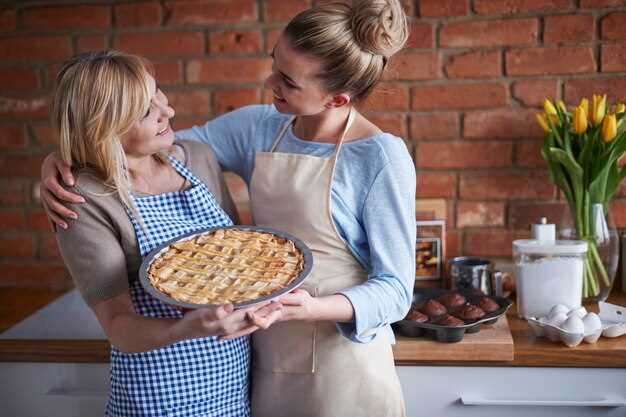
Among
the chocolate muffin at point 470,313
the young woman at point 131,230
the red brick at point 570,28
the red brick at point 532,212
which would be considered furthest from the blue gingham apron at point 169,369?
the red brick at point 570,28

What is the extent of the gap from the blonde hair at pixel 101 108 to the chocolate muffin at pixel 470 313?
834mm

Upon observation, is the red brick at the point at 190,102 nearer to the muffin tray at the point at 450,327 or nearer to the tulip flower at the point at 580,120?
the muffin tray at the point at 450,327

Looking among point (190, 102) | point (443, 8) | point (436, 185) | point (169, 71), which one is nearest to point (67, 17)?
point (169, 71)

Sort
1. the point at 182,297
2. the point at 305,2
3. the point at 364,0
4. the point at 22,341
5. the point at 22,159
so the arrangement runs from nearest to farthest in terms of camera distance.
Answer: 1. the point at 182,297
2. the point at 364,0
3. the point at 22,341
4. the point at 305,2
5. the point at 22,159

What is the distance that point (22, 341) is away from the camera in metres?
1.78

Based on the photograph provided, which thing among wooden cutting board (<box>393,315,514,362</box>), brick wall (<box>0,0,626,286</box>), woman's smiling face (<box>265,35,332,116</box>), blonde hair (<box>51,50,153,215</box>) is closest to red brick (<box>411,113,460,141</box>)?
brick wall (<box>0,0,626,286</box>)

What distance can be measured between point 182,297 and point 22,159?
53.3 inches

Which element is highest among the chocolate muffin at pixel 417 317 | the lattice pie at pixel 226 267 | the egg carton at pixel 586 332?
the lattice pie at pixel 226 267

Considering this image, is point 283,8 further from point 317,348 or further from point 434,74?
point 317,348

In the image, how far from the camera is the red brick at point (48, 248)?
2.28 m

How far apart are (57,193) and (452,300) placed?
99 cm

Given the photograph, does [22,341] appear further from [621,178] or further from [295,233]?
[621,178]

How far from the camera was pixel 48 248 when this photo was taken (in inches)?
90.0

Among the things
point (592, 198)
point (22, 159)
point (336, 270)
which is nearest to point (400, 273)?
point (336, 270)
